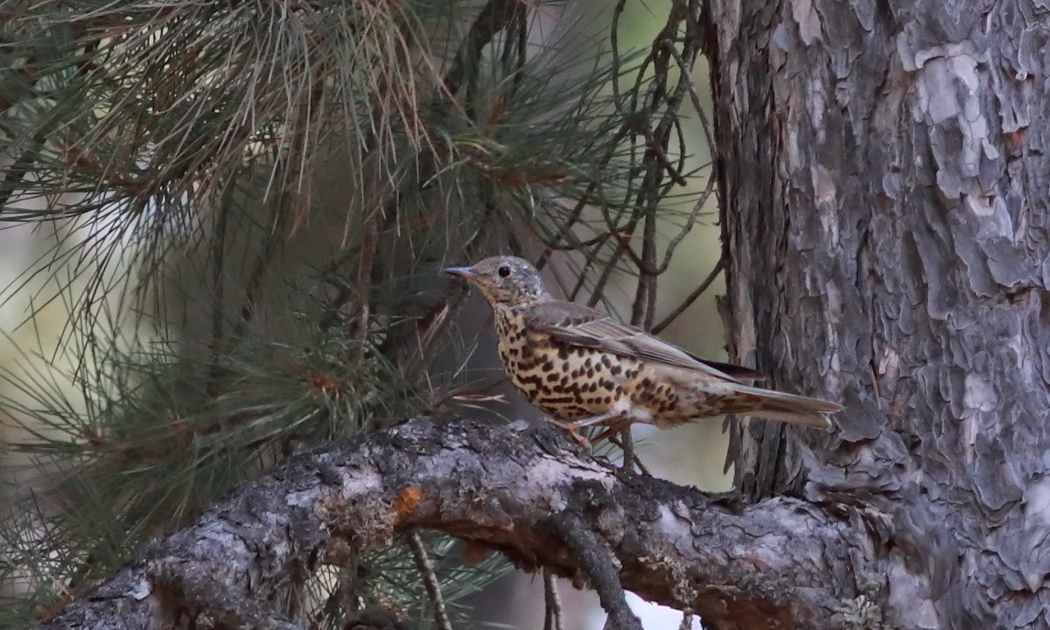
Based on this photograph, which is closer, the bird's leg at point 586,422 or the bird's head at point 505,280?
the bird's leg at point 586,422

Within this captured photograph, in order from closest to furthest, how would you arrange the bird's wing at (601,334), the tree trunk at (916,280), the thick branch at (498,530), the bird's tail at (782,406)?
the thick branch at (498,530) < the tree trunk at (916,280) < the bird's tail at (782,406) < the bird's wing at (601,334)

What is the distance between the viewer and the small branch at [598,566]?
1438mm

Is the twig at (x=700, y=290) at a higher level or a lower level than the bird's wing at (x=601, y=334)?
higher

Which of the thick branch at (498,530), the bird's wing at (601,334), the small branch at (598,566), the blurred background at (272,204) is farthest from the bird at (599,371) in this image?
the small branch at (598,566)

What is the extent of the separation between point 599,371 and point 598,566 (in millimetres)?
764

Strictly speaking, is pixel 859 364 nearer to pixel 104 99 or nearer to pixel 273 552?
pixel 273 552

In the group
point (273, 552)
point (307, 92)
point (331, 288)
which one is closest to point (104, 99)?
point (307, 92)

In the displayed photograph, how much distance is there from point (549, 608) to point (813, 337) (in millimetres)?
738

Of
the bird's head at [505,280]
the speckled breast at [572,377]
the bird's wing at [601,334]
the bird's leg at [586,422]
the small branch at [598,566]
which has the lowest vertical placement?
the small branch at [598,566]

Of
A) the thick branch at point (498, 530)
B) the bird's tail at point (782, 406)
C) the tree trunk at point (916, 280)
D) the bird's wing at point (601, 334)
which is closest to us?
the thick branch at point (498, 530)

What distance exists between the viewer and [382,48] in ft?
6.84

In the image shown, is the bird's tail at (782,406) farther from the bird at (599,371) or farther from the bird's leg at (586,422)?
the bird's leg at (586,422)

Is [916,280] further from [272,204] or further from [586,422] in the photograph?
[272,204]

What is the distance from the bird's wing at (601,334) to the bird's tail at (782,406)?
121 mm
